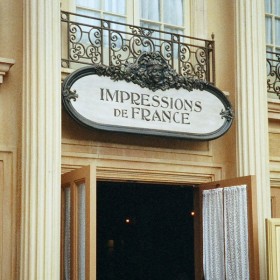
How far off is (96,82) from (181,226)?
18.0 ft

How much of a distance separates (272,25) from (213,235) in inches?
117

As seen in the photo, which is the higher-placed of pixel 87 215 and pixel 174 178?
pixel 174 178

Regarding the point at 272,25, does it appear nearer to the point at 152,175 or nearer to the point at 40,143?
the point at 152,175

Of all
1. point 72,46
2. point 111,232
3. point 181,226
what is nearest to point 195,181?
point 72,46

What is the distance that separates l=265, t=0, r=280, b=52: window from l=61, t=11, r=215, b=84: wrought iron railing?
1115 mm

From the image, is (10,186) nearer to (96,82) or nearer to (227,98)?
(96,82)

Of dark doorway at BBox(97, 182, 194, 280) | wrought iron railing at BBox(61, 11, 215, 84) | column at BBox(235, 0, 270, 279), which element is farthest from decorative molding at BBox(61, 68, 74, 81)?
dark doorway at BBox(97, 182, 194, 280)

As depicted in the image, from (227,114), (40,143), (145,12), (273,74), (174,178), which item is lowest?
(174,178)

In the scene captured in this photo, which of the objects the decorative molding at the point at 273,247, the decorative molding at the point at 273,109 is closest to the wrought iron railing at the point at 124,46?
the decorative molding at the point at 273,109

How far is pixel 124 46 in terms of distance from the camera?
7.83m

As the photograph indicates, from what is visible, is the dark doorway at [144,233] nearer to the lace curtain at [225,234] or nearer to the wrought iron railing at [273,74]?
the wrought iron railing at [273,74]

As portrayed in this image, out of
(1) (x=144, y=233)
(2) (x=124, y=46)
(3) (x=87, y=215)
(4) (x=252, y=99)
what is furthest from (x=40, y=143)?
(1) (x=144, y=233)

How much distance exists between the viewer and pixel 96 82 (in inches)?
286

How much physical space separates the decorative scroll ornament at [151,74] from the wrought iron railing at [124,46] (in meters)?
0.19
